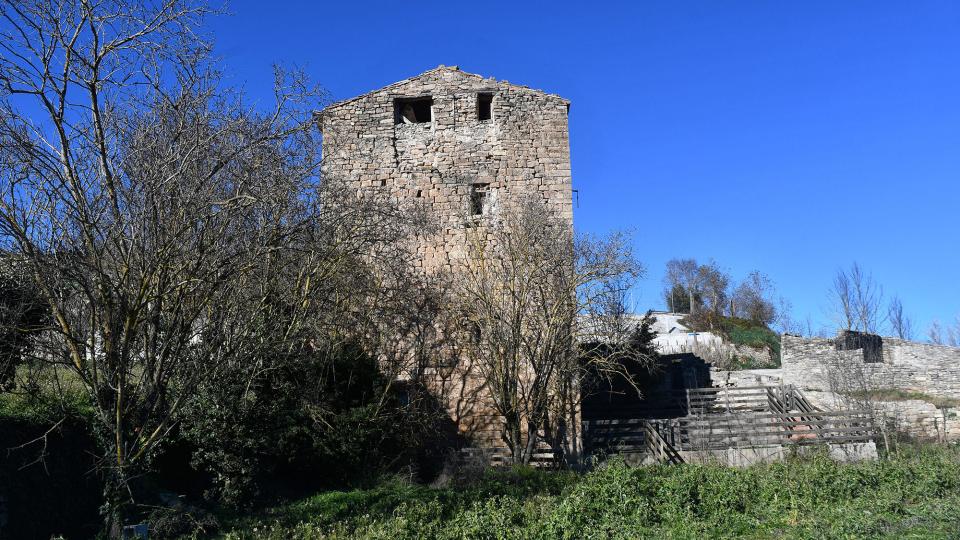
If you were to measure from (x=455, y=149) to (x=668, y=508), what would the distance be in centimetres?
1088

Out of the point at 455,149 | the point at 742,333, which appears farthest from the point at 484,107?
the point at 742,333

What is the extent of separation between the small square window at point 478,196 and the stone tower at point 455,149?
0.02 meters

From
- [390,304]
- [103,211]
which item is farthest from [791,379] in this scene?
[103,211]

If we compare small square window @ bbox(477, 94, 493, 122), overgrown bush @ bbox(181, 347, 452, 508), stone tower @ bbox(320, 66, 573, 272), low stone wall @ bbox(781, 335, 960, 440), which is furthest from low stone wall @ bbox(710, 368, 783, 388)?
overgrown bush @ bbox(181, 347, 452, 508)

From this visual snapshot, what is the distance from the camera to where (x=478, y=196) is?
17.3 metres

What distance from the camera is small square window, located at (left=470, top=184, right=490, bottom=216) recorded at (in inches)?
677

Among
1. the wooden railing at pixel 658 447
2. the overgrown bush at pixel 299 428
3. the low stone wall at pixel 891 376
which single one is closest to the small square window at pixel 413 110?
the overgrown bush at pixel 299 428

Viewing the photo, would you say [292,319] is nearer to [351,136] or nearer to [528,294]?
[528,294]

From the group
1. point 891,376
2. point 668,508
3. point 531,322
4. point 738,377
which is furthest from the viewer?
point 738,377

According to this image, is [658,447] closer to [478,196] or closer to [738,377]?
[478,196]

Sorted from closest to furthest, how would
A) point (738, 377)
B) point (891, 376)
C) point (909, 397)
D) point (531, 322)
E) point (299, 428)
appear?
1. point (299, 428)
2. point (531, 322)
3. point (909, 397)
4. point (891, 376)
5. point (738, 377)

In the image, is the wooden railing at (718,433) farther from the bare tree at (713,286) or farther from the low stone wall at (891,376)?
the bare tree at (713,286)

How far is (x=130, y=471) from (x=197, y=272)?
93.8 inches

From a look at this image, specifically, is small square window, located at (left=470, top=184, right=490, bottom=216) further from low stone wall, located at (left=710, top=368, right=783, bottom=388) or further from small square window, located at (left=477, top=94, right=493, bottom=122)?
low stone wall, located at (left=710, top=368, right=783, bottom=388)
